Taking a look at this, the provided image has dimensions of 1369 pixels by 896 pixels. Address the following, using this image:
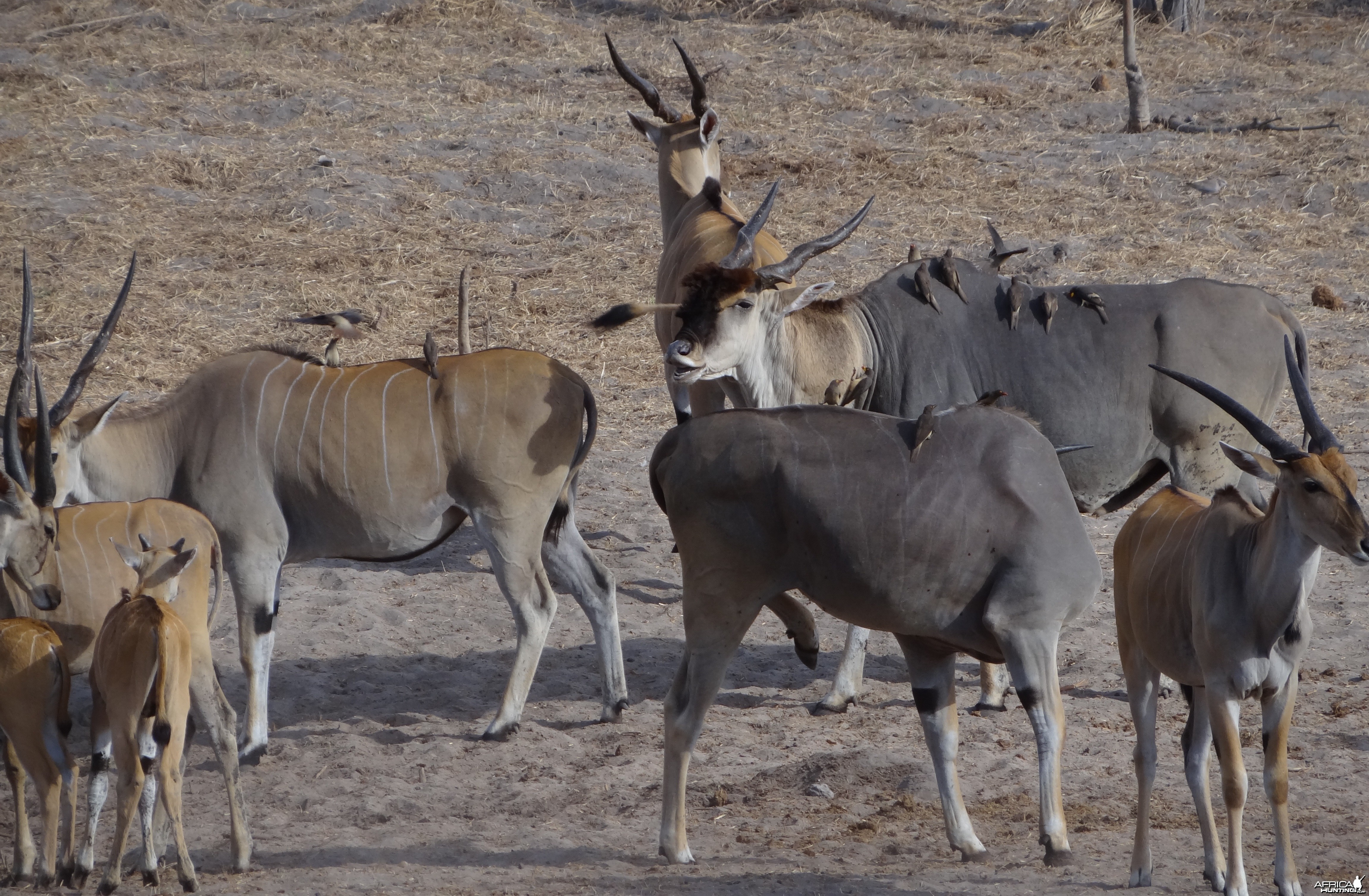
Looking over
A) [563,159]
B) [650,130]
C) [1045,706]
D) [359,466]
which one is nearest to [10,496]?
[359,466]

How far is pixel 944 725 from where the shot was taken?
14.9 feet

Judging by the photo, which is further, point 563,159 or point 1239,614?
point 563,159

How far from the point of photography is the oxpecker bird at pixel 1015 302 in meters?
6.22

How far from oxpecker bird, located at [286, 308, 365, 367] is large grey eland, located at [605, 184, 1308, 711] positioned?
6.01ft

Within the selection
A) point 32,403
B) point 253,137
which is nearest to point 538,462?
point 32,403

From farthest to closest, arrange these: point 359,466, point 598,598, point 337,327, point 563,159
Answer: point 563,159 < point 337,327 < point 598,598 < point 359,466

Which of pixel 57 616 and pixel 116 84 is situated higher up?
pixel 116 84

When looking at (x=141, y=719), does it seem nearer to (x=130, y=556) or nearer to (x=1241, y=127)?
(x=130, y=556)

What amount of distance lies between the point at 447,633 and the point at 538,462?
1.36m

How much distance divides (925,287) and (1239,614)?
2.47 m

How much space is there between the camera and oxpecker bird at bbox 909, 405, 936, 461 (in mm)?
4402

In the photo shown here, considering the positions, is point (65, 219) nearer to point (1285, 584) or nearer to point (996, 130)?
point (996, 130)

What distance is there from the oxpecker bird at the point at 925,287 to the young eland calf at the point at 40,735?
11.6ft

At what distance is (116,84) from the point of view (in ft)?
41.0
